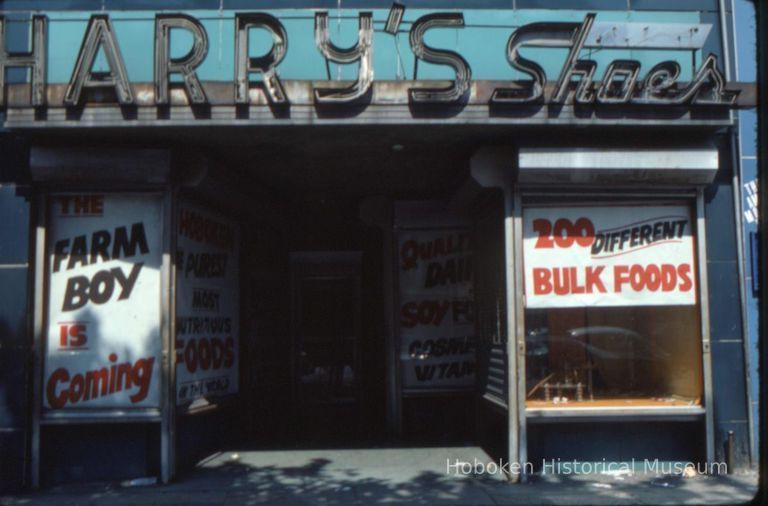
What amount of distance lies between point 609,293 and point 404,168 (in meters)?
2.94

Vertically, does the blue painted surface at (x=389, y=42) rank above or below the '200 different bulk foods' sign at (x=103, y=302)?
above

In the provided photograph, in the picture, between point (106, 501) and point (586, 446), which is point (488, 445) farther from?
point (106, 501)

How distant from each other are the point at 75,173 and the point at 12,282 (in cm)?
138

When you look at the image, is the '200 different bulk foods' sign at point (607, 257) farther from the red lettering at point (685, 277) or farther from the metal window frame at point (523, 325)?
the metal window frame at point (523, 325)

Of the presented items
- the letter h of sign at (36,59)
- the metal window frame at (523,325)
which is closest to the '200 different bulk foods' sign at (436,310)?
the metal window frame at (523,325)

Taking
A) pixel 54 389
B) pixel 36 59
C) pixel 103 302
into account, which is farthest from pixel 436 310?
pixel 36 59

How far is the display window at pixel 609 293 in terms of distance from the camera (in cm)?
809

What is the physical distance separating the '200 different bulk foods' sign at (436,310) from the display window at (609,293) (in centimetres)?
234

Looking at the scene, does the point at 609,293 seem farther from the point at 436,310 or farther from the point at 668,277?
the point at 436,310

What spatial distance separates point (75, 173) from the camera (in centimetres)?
777

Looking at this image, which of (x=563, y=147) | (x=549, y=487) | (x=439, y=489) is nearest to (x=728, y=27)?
(x=563, y=147)

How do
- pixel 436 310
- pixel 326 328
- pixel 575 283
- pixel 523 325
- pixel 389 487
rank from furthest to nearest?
pixel 326 328 < pixel 436 310 < pixel 575 283 < pixel 523 325 < pixel 389 487

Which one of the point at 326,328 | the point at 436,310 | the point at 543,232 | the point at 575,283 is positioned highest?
the point at 543,232

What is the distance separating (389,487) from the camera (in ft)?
25.1
